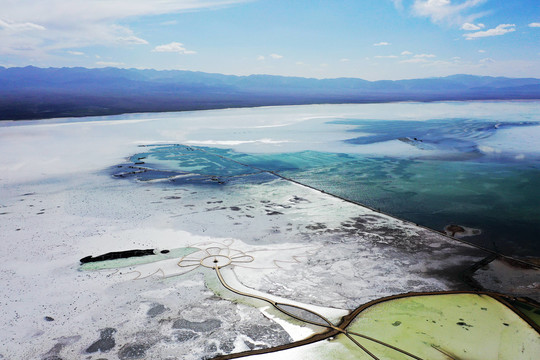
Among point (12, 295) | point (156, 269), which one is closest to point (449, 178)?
point (156, 269)

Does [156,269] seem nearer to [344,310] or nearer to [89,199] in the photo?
[344,310]

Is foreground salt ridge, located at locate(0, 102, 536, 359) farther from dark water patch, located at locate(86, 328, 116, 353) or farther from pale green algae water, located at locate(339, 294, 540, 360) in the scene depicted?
pale green algae water, located at locate(339, 294, 540, 360)

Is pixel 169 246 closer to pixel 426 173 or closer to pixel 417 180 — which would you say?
pixel 417 180

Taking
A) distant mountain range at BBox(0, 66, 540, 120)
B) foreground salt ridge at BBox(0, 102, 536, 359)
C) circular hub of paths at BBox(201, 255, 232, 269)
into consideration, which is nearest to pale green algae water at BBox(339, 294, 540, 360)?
foreground salt ridge at BBox(0, 102, 536, 359)

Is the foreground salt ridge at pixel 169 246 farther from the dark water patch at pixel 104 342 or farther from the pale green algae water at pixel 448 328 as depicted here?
the pale green algae water at pixel 448 328

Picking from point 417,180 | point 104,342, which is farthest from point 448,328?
point 417,180

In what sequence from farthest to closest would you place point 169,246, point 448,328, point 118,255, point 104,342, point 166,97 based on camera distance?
1. point 166,97
2. point 169,246
3. point 118,255
4. point 448,328
5. point 104,342
